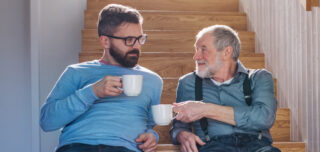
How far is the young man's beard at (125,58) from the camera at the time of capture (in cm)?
224

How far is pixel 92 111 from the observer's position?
2141 mm

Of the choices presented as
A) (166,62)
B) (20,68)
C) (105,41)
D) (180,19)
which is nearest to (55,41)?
(20,68)

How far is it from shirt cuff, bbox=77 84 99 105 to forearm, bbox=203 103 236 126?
20.0 inches

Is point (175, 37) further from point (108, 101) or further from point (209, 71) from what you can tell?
point (108, 101)

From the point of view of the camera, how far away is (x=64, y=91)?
2.13m

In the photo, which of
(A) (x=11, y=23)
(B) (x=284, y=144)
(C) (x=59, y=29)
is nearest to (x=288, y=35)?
(B) (x=284, y=144)

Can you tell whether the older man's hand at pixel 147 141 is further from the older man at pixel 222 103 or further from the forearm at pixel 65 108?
the forearm at pixel 65 108

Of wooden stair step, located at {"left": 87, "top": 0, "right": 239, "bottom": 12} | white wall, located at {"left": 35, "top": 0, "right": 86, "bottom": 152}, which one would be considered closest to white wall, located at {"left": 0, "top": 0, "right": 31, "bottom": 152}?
white wall, located at {"left": 35, "top": 0, "right": 86, "bottom": 152}

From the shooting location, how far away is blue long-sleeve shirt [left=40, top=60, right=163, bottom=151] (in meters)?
2.04

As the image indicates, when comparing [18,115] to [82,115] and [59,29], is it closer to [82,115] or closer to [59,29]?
[59,29]

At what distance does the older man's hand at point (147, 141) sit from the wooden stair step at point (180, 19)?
1901mm

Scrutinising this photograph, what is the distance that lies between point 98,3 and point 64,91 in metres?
2.16

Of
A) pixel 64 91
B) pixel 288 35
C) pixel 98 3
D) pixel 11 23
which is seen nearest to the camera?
pixel 64 91

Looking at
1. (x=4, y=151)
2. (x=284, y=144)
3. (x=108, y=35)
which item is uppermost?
(x=108, y=35)
